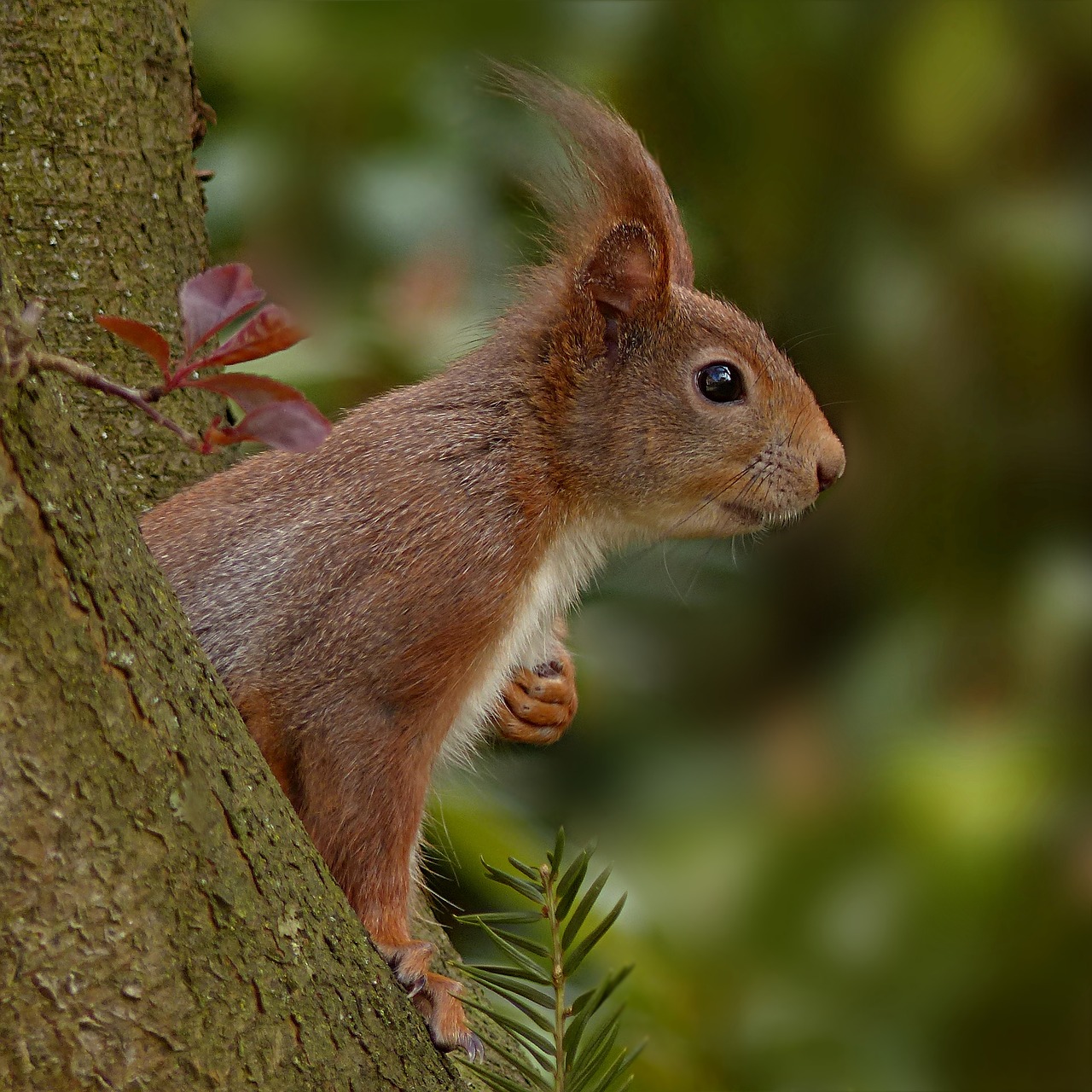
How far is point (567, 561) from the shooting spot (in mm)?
1178

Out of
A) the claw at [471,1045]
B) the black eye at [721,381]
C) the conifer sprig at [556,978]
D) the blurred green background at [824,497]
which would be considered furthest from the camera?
the blurred green background at [824,497]

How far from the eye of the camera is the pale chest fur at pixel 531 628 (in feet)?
3.57

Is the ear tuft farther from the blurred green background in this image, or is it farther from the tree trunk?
the tree trunk

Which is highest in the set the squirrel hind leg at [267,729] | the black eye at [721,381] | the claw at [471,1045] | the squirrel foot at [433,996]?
the black eye at [721,381]

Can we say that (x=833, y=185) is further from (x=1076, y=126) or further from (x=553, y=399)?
(x=553, y=399)

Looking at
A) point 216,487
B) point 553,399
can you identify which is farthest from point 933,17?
point 216,487

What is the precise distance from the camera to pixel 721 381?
1.21 m

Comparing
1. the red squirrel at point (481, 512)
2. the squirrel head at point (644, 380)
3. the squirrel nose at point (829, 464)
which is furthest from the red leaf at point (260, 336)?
the squirrel nose at point (829, 464)

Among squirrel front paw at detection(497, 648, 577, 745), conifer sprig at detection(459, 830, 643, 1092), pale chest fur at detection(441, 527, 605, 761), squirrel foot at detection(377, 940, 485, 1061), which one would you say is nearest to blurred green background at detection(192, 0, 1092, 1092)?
squirrel front paw at detection(497, 648, 577, 745)

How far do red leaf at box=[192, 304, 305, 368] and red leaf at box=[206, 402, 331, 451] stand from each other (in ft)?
0.07

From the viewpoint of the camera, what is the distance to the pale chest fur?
1.09m

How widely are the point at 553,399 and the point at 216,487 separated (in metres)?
0.26

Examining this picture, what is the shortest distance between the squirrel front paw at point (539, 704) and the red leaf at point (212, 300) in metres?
0.69

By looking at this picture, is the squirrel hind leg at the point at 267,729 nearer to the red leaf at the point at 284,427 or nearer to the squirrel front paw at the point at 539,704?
the squirrel front paw at the point at 539,704
